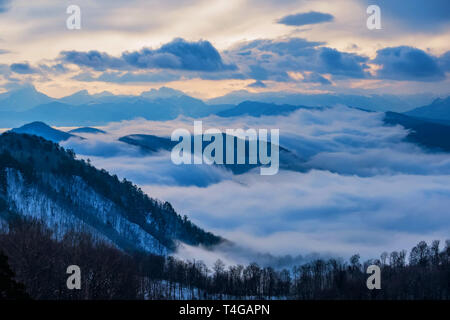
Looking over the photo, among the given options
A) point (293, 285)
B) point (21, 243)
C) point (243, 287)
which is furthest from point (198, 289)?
point (21, 243)

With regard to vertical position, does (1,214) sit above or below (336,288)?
above

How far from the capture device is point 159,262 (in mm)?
152125

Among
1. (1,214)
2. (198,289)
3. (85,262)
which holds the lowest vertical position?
(198,289)

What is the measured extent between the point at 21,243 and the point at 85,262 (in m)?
12.4

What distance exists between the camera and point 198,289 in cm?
13762

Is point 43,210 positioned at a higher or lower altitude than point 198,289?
higher

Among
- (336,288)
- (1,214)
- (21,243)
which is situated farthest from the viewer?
(1,214)

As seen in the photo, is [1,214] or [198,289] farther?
[1,214]
